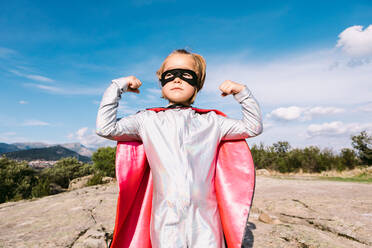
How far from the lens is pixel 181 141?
1.55 m

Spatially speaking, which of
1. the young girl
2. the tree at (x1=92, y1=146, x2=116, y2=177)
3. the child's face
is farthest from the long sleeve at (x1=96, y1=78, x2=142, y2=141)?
the tree at (x1=92, y1=146, x2=116, y2=177)

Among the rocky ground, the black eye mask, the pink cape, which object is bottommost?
the rocky ground

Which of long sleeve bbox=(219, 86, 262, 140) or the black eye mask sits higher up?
the black eye mask

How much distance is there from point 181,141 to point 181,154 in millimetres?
99

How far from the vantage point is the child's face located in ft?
5.88

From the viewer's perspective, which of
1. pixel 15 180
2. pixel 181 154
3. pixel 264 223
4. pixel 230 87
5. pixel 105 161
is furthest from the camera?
pixel 105 161

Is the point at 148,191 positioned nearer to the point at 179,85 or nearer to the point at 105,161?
the point at 179,85

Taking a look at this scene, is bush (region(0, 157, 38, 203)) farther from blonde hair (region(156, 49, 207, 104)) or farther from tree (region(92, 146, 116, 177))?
blonde hair (region(156, 49, 207, 104))

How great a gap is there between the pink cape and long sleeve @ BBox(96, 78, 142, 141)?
13cm

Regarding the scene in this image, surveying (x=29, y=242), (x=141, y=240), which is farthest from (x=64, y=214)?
(x=141, y=240)

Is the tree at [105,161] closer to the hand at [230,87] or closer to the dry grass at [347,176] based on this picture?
the dry grass at [347,176]

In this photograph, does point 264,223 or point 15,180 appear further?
point 15,180

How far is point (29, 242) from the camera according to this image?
2.49 m

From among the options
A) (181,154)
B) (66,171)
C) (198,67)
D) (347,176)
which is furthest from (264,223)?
(66,171)
